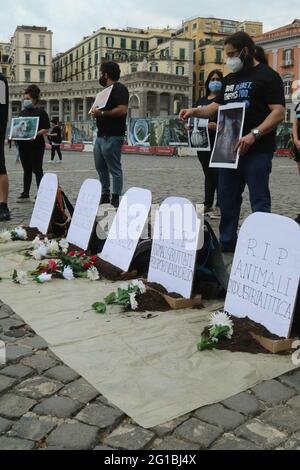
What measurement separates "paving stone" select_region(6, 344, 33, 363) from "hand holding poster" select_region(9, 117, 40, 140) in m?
5.91

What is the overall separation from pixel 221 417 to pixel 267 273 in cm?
103

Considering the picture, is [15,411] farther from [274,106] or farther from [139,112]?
[139,112]

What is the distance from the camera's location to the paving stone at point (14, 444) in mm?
2125

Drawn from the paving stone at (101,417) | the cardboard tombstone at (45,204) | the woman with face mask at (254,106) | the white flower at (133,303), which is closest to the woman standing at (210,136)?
the woman with face mask at (254,106)

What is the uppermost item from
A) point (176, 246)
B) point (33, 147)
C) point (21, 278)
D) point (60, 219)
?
point (33, 147)

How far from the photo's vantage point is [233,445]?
2.15 metres

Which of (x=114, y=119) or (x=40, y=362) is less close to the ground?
(x=114, y=119)

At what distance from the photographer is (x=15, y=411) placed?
94.5 inches

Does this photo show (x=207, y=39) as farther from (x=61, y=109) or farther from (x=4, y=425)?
(x=4, y=425)

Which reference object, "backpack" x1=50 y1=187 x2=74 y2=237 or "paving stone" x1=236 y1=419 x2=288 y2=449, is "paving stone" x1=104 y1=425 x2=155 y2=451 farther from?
"backpack" x1=50 y1=187 x2=74 y2=237

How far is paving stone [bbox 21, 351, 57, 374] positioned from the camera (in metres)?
2.85

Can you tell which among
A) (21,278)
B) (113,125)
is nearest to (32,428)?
(21,278)

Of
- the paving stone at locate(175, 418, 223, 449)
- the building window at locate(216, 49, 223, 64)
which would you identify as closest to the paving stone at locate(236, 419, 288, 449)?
the paving stone at locate(175, 418, 223, 449)

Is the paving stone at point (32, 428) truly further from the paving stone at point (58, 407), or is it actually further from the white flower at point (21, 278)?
the white flower at point (21, 278)
